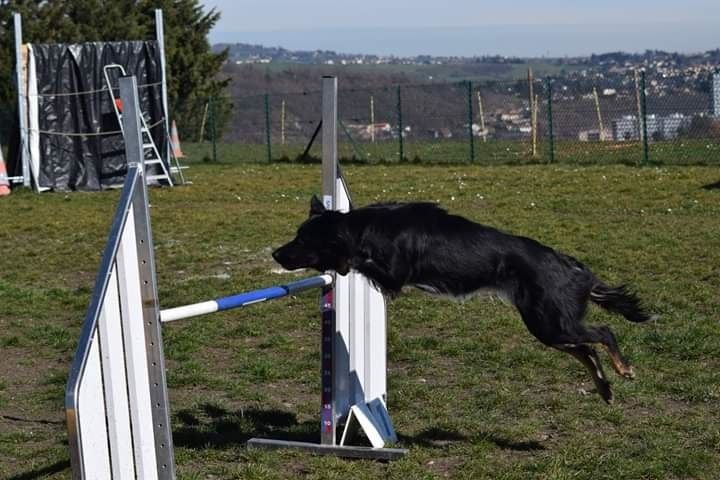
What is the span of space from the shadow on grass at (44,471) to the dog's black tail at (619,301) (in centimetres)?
274

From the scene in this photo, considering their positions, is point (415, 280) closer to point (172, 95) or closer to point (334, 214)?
point (334, 214)

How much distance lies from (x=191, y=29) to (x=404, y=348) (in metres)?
32.5

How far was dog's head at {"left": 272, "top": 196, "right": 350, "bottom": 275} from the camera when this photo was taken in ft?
17.8

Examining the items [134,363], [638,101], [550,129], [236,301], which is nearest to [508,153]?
[550,129]

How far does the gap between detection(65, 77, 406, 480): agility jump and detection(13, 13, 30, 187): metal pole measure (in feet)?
44.9

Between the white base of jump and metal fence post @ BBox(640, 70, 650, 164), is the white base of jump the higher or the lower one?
the lower one

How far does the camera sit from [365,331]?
229 inches

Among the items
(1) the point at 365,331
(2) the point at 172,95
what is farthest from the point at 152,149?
(2) the point at 172,95

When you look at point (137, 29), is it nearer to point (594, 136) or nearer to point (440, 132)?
point (440, 132)

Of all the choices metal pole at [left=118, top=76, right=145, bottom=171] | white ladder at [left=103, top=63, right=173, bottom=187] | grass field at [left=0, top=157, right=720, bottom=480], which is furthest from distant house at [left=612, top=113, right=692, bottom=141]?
metal pole at [left=118, top=76, right=145, bottom=171]

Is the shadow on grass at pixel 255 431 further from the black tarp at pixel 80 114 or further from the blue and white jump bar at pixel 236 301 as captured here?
the black tarp at pixel 80 114

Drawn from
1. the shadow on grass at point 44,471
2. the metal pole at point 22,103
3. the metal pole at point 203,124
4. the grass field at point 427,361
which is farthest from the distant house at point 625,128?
the shadow on grass at point 44,471

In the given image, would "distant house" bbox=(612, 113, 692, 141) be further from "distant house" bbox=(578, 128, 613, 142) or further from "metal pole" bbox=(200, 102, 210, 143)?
"metal pole" bbox=(200, 102, 210, 143)

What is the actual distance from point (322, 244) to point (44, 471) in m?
1.68
